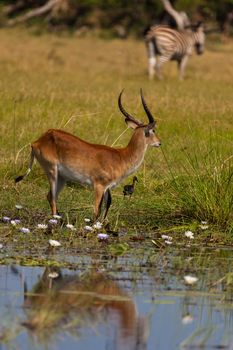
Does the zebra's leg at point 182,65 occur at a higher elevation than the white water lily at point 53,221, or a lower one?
lower

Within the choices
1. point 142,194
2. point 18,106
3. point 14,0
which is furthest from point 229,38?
point 142,194

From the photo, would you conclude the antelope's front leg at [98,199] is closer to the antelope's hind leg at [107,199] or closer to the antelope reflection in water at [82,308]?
the antelope's hind leg at [107,199]

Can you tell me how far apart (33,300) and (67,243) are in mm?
1533

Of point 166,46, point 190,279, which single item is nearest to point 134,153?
point 190,279

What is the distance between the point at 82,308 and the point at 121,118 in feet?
23.9

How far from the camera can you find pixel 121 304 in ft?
18.4

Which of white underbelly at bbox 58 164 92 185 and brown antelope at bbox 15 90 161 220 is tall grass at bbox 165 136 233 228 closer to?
brown antelope at bbox 15 90 161 220

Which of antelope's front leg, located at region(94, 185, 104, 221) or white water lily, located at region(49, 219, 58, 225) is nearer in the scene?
white water lily, located at region(49, 219, 58, 225)

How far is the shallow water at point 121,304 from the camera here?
4.97 m

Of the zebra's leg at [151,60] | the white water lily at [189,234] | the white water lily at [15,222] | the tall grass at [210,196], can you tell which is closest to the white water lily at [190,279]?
the white water lily at [189,234]

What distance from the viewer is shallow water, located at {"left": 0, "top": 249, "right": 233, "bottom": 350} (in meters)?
4.97

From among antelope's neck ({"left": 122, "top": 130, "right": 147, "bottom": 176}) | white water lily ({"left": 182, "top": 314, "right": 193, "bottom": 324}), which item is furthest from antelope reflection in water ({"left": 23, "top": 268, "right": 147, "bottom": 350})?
antelope's neck ({"left": 122, "top": 130, "right": 147, "bottom": 176})

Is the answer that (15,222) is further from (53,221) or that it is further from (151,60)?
(151,60)

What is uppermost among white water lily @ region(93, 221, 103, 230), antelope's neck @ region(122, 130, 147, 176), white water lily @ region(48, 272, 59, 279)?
antelope's neck @ region(122, 130, 147, 176)
